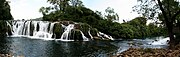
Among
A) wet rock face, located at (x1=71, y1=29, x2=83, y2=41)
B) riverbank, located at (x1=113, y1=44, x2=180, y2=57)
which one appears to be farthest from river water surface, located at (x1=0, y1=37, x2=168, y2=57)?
wet rock face, located at (x1=71, y1=29, x2=83, y2=41)

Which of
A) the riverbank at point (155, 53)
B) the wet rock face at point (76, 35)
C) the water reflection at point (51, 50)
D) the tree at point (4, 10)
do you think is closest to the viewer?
the riverbank at point (155, 53)

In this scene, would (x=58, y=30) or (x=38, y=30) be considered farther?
(x=38, y=30)

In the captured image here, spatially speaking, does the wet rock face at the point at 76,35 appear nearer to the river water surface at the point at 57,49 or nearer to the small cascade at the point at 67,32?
the small cascade at the point at 67,32

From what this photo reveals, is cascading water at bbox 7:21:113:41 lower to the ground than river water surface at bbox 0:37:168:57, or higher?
higher

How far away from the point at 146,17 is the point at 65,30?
45.0 m

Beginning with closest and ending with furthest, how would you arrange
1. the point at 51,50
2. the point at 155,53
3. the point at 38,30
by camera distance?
the point at 155,53
the point at 51,50
the point at 38,30

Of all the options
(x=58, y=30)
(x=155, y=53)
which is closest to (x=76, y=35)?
(x=58, y=30)

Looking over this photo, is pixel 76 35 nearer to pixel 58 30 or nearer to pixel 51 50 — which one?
pixel 58 30

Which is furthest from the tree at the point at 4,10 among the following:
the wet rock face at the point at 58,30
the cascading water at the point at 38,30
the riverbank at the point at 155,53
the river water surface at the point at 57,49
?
the riverbank at the point at 155,53

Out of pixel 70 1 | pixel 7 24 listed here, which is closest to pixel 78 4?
pixel 70 1

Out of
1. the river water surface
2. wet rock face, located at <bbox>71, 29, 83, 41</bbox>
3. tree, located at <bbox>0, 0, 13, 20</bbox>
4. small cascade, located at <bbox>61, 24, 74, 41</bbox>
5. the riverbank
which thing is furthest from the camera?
tree, located at <bbox>0, 0, 13, 20</bbox>

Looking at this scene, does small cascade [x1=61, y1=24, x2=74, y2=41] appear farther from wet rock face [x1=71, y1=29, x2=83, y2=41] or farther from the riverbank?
the riverbank

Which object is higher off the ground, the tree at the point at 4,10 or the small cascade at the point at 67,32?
the tree at the point at 4,10

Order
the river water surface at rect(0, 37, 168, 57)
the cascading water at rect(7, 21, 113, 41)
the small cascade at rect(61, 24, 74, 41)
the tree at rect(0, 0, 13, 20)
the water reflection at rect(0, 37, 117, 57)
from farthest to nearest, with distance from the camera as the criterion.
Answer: the tree at rect(0, 0, 13, 20)
the cascading water at rect(7, 21, 113, 41)
the small cascade at rect(61, 24, 74, 41)
the river water surface at rect(0, 37, 168, 57)
the water reflection at rect(0, 37, 117, 57)
